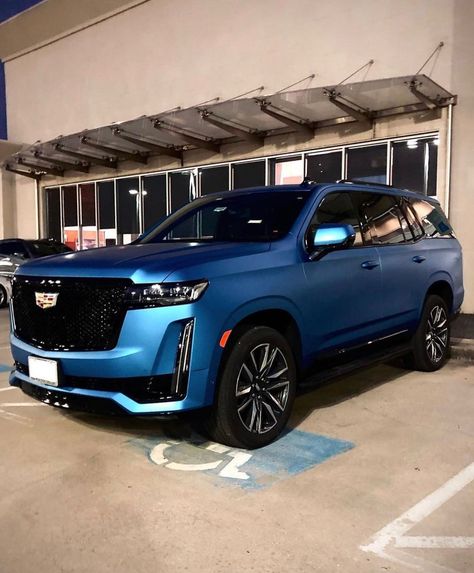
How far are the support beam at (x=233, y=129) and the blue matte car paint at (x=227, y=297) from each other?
297 inches

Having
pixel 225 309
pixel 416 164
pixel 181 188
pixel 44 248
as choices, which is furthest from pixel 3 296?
pixel 225 309

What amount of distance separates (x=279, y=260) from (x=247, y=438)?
1282 millimetres

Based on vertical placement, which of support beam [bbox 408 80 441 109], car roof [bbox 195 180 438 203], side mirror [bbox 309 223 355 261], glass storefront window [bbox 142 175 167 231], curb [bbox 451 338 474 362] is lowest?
curb [bbox 451 338 474 362]

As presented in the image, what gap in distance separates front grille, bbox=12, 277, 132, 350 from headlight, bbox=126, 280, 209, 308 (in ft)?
0.24

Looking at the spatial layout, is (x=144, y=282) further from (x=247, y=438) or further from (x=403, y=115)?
(x=403, y=115)

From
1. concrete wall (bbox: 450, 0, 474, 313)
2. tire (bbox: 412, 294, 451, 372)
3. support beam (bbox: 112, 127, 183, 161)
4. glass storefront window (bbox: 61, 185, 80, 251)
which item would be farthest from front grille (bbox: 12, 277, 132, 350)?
glass storefront window (bbox: 61, 185, 80, 251)

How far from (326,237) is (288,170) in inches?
369

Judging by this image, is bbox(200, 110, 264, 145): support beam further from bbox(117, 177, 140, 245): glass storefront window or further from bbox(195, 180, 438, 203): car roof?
bbox(195, 180, 438, 203): car roof

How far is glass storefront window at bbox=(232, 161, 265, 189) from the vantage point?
543 inches

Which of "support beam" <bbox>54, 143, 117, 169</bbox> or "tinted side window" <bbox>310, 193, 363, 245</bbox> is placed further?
"support beam" <bbox>54, 143, 117, 169</bbox>

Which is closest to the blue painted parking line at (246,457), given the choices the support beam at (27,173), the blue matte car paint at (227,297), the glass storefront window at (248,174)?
the blue matte car paint at (227,297)

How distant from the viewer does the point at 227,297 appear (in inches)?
145

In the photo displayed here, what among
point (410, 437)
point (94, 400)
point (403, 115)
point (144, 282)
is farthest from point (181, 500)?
point (403, 115)

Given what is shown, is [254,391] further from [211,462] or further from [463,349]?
[463,349]
